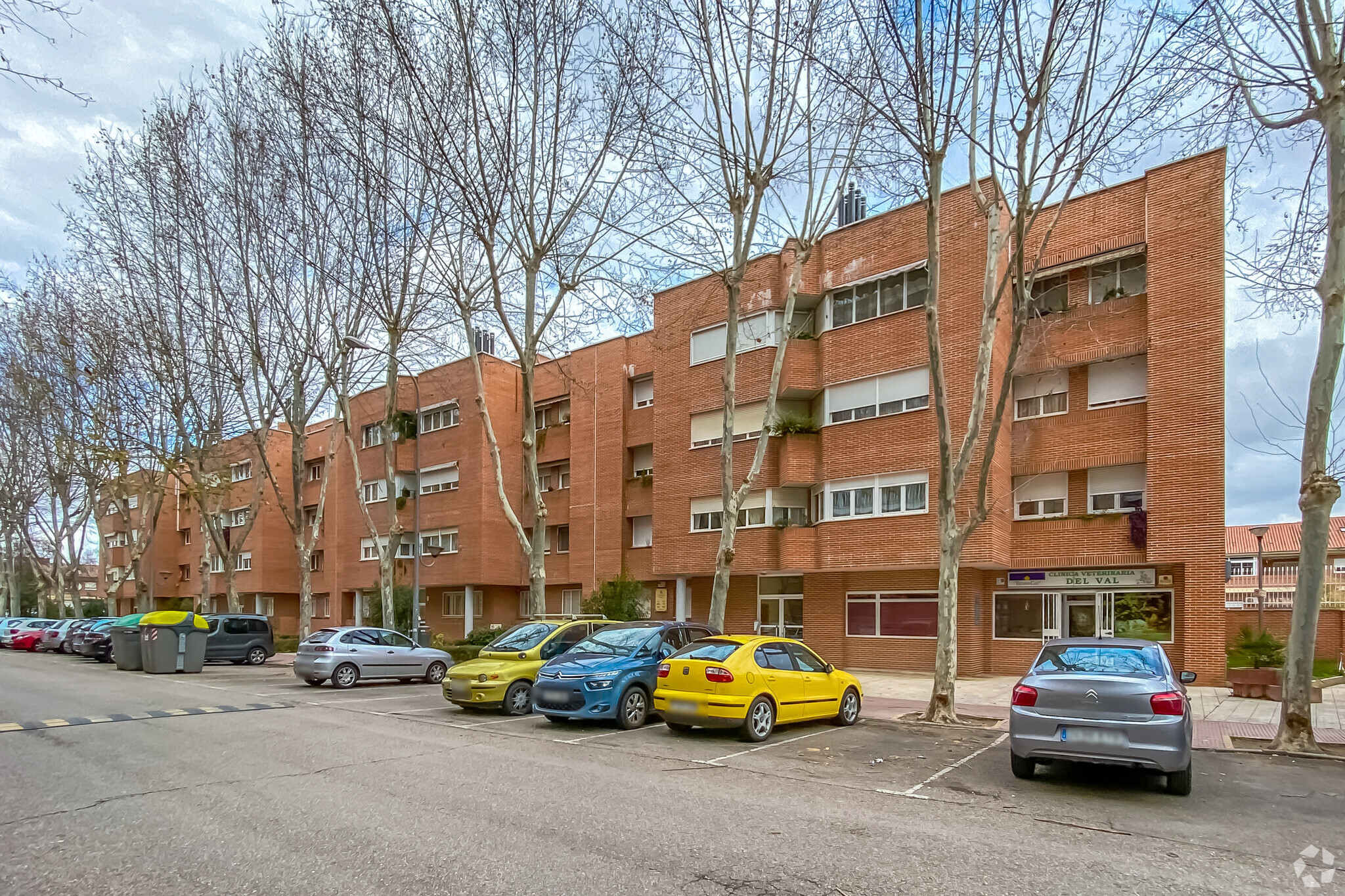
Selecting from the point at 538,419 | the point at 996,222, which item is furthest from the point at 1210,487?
the point at 538,419

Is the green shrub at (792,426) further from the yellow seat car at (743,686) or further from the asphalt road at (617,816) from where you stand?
the asphalt road at (617,816)

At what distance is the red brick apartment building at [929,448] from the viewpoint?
66.3 ft

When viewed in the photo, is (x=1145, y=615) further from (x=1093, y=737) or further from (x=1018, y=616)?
(x=1093, y=737)

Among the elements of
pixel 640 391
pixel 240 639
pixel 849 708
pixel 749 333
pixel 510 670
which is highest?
pixel 749 333

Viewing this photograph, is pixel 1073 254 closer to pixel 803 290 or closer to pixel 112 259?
pixel 803 290

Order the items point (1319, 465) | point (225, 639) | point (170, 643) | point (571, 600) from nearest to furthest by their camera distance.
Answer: point (1319, 465)
point (170, 643)
point (225, 639)
point (571, 600)

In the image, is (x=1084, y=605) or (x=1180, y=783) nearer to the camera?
(x=1180, y=783)

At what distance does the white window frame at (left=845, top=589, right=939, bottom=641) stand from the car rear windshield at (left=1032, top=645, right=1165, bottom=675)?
13.8 meters

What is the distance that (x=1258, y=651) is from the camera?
63.7ft

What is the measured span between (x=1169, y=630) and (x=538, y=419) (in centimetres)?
2396

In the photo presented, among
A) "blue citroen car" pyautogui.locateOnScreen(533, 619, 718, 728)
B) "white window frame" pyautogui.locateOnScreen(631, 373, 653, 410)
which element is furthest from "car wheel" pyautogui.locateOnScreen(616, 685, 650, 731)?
"white window frame" pyautogui.locateOnScreen(631, 373, 653, 410)

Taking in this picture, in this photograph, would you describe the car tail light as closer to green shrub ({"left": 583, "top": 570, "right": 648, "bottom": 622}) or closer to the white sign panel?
the white sign panel

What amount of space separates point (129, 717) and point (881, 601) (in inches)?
699

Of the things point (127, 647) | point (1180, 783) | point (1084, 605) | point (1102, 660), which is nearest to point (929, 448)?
point (1084, 605)
